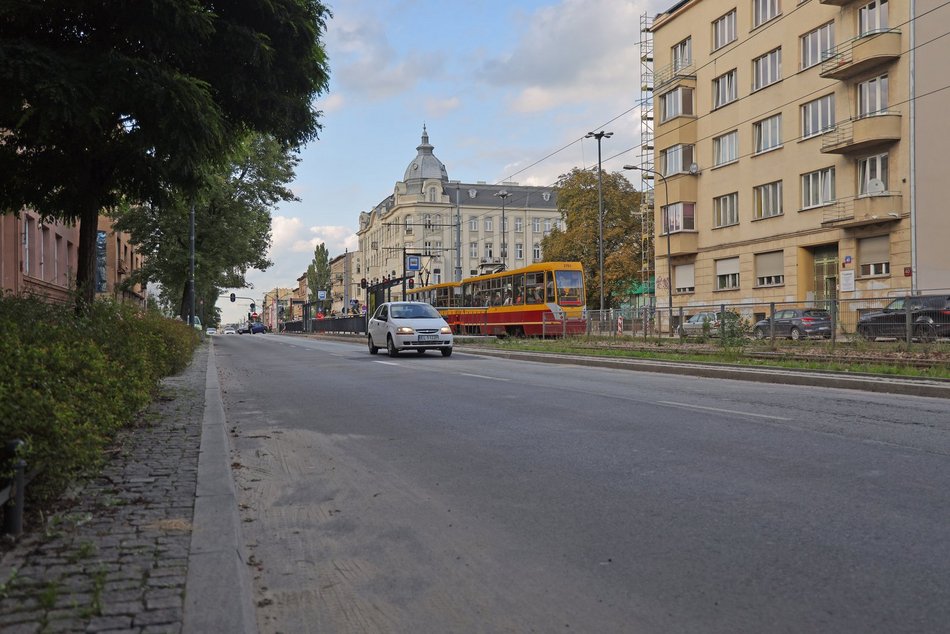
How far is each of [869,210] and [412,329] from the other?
Result: 1836 centimetres

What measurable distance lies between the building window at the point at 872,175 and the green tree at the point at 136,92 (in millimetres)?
25422

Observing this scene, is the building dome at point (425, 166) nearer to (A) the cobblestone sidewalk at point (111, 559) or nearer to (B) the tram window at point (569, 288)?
(B) the tram window at point (569, 288)

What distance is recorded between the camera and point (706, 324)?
21922 millimetres

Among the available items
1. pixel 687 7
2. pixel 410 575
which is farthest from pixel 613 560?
pixel 687 7

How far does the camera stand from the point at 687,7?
41.0 meters

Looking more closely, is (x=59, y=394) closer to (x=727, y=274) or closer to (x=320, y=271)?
(x=727, y=274)

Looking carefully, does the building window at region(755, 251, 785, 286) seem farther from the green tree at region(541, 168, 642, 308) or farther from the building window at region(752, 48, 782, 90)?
the green tree at region(541, 168, 642, 308)

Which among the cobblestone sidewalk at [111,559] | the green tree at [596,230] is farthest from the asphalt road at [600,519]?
the green tree at [596,230]

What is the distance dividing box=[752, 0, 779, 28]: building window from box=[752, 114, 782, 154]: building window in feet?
14.6

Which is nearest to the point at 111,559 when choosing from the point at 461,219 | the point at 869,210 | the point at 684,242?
the point at 869,210

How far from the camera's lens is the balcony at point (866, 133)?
28.9 meters

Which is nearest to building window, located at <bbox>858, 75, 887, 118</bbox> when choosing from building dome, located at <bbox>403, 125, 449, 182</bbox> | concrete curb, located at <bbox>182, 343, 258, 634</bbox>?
concrete curb, located at <bbox>182, 343, 258, 634</bbox>

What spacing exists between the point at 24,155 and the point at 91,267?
1.57 meters

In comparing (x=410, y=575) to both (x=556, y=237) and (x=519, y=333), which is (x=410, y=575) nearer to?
(x=519, y=333)
